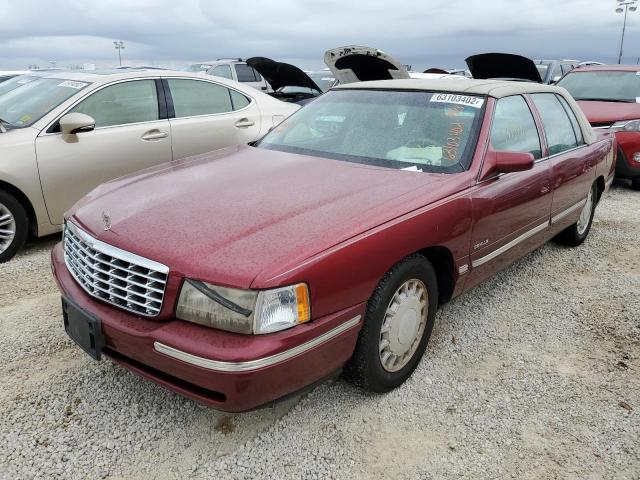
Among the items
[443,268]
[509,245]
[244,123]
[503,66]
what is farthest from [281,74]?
[443,268]

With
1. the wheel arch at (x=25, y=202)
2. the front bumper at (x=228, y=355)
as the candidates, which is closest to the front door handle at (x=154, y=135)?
the wheel arch at (x=25, y=202)

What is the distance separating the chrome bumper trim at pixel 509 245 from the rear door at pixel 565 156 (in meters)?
0.22

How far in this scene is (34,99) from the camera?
4.67 metres

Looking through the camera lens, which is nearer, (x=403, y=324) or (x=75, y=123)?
(x=403, y=324)

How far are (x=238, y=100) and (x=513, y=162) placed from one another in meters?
3.52

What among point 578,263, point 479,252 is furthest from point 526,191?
point 578,263

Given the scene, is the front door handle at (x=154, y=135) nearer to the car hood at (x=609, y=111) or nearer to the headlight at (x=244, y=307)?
the headlight at (x=244, y=307)

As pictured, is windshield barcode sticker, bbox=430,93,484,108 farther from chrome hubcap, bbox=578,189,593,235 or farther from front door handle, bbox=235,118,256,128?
front door handle, bbox=235,118,256,128

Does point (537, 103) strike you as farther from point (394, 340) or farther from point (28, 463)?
point (28, 463)

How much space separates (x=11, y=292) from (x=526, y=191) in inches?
136

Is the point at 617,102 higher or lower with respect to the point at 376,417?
higher

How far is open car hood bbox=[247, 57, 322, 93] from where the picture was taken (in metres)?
8.10

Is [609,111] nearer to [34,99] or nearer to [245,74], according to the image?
[34,99]

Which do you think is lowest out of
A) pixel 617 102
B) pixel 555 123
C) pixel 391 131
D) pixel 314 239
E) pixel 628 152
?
pixel 628 152
